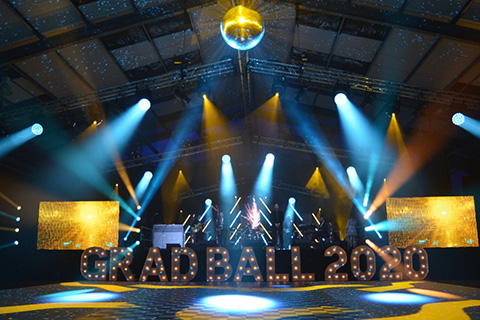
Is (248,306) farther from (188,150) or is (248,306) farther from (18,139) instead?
(188,150)

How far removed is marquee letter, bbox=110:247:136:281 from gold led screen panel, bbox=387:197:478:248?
325 inches

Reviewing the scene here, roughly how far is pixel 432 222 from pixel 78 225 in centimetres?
1054

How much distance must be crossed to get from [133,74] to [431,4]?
572 cm

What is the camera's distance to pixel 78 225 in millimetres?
10438

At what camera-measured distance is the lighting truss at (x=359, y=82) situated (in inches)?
282

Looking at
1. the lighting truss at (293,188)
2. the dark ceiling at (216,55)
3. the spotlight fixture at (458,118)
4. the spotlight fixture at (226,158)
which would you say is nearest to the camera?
the dark ceiling at (216,55)

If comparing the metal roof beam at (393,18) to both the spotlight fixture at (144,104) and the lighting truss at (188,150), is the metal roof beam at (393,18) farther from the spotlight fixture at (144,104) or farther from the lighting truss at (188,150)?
the lighting truss at (188,150)

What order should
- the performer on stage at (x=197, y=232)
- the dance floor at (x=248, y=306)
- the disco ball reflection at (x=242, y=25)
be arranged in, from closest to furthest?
the dance floor at (x=248, y=306) → the disco ball reflection at (x=242, y=25) → the performer on stage at (x=197, y=232)

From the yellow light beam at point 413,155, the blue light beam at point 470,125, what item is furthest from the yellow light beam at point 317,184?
the blue light beam at point 470,125

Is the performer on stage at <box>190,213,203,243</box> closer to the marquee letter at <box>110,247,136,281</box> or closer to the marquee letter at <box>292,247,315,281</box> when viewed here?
the marquee letter at <box>110,247,136,281</box>

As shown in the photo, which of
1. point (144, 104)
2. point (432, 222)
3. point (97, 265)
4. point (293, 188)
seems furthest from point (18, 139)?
point (432, 222)

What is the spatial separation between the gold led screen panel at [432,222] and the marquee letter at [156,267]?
7.88 meters

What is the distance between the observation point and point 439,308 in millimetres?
2857

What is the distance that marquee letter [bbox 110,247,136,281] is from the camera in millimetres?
5531
